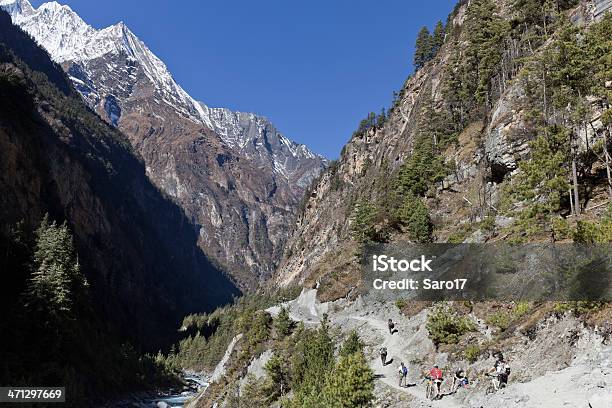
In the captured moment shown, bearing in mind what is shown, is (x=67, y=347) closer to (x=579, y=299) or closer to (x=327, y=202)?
(x=579, y=299)

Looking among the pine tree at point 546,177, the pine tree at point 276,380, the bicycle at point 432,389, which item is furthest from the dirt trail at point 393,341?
the pine tree at point 546,177

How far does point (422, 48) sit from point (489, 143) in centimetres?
8738

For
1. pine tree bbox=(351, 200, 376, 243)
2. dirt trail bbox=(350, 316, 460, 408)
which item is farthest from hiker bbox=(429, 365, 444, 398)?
pine tree bbox=(351, 200, 376, 243)

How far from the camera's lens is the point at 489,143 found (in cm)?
5178

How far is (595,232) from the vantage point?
21.1 m

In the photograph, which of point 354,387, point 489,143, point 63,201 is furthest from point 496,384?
point 63,201

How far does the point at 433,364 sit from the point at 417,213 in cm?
2763

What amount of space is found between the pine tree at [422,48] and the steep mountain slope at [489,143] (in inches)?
367

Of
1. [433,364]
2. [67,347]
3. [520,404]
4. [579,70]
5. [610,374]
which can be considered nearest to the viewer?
[610,374]

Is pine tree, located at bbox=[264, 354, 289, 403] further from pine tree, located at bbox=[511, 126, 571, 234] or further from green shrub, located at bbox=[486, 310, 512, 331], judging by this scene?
pine tree, located at bbox=[511, 126, 571, 234]

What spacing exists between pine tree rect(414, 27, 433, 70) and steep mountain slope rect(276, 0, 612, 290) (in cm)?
932

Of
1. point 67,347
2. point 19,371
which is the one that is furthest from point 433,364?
point 67,347

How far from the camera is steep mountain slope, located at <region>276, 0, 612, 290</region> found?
1246 inches

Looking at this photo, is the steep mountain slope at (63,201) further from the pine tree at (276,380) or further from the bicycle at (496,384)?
the bicycle at (496,384)
